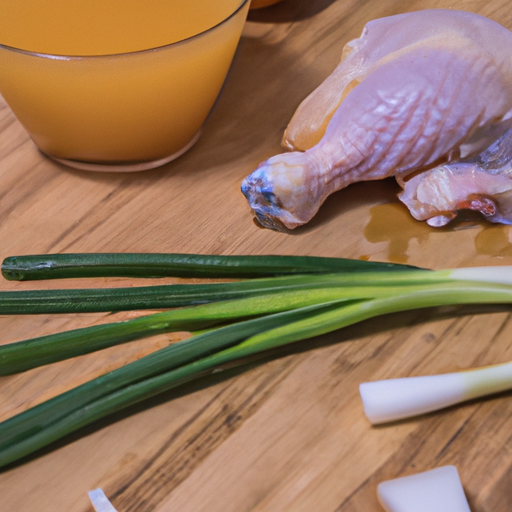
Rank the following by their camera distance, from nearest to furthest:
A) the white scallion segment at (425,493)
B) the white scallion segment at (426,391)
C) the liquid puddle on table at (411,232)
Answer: the white scallion segment at (425,493)
the white scallion segment at (426,391)
the liquid puddle on table at (411,232)

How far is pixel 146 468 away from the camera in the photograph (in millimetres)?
1088

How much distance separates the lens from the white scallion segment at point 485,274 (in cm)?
124

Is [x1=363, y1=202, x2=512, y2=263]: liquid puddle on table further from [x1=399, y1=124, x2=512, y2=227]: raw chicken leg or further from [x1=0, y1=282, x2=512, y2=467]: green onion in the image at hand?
[x1=0, y1=282, x2=512, y2=467]: green onion

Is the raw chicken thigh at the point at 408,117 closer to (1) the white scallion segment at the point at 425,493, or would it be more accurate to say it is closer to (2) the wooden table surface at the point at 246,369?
(2) the wooden table surface at the point at 246,369

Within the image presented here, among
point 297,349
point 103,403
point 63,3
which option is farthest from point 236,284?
point 63,3

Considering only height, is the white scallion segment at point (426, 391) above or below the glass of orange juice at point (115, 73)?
below

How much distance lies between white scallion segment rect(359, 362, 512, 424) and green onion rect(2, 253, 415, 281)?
0.75 feet

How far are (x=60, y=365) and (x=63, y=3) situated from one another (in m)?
0.82

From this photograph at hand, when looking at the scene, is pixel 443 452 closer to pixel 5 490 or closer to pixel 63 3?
pixel 5 490

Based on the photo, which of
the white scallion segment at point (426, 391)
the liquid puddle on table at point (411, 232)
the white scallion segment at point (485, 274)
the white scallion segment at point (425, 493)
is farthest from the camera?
the liquid puddle on table at point (411, 232)

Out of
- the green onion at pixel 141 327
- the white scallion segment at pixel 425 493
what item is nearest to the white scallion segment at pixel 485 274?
the green onion at pixel 141 327

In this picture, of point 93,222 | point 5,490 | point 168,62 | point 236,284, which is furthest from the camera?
point 93,222

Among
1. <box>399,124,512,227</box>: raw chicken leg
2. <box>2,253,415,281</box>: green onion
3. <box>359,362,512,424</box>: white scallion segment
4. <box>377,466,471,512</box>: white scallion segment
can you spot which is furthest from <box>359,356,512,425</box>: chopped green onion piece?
<box>399,124,512,227</box>: raw chicken leg

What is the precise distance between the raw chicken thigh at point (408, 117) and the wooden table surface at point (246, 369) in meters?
0.08
